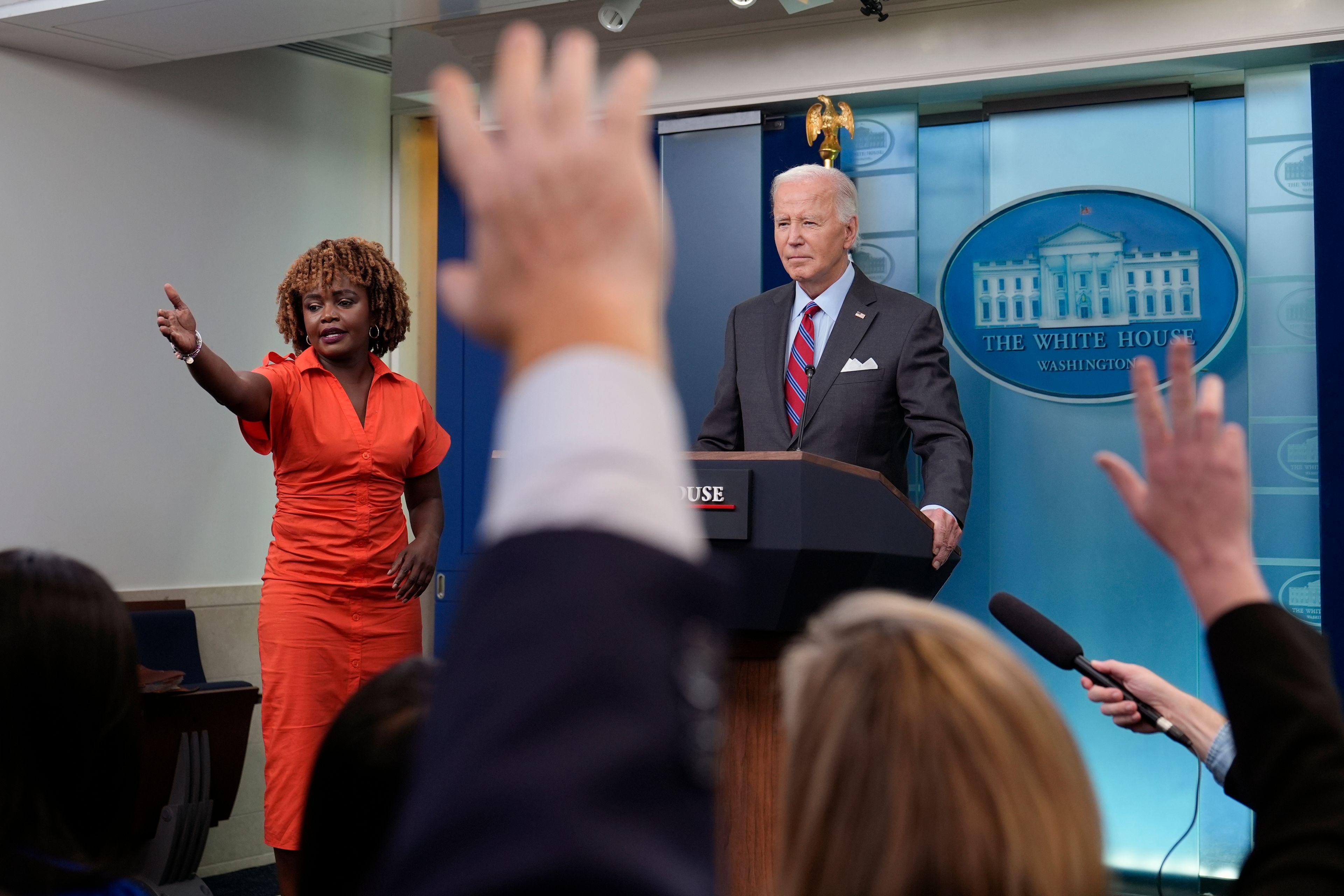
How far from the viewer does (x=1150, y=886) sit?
4125 mm

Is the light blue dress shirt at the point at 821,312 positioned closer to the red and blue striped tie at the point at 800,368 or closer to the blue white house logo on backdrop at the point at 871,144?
the red and blue striped tie at the point at 800,368

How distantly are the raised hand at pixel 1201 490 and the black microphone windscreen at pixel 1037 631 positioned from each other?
0.76 m

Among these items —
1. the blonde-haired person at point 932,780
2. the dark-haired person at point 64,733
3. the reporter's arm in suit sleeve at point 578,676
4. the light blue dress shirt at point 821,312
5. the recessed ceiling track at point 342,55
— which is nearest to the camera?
the reporter's arm in suit sleeve at point 578,676

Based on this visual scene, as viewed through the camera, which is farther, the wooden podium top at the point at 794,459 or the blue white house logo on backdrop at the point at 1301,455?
the blue white house logo on backdrop at the point at 1301,455

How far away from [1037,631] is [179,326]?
7.25ft

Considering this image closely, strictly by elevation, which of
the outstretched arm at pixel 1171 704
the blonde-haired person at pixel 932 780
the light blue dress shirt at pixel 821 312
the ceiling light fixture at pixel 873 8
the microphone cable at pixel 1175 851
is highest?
the ceiling light fixture at pixel 873 8

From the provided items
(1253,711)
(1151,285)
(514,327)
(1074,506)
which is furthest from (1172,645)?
(514,327)

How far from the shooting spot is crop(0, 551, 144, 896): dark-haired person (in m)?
0.95

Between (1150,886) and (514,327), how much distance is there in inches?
168

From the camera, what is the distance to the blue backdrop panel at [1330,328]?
3.79m

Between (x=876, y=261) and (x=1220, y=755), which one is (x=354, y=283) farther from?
(x=1220, y=755)

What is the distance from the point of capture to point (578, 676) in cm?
36

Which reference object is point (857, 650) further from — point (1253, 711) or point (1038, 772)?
point (1253, 711)

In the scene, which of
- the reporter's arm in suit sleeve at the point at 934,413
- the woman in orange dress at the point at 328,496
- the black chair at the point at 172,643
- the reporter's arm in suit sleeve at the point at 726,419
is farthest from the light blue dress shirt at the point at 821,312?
the black chair at the point at 172,643
